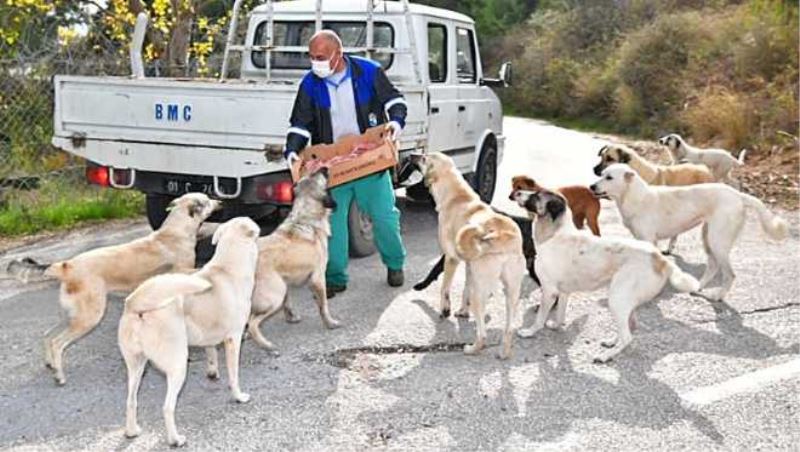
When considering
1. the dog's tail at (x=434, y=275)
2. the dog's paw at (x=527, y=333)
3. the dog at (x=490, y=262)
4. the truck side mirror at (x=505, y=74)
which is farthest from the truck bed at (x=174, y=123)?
the truck side mirror at (x=505, y=74)

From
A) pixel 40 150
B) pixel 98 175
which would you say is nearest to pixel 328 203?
pixel 98 175

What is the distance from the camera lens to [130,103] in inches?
280

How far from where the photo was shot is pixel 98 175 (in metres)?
7.32

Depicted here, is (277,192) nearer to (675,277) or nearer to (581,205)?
(581,205)

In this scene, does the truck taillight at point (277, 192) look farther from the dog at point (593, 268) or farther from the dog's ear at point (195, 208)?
the dog at point (593, 268)

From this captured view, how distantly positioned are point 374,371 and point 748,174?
9.64 m

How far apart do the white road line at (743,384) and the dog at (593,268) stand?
61 cm

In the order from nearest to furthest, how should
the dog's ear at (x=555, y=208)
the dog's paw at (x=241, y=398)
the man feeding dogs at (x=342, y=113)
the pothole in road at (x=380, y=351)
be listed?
the dog's paw at (x=241, y=398), the pothole in road at (x=380, y=351), the dog's ear at (x=555, y=208), the man feeding dogs at (x=342, y=113)

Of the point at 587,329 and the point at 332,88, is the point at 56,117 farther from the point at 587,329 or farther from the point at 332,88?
the point at 587,329

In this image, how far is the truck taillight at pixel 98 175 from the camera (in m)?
7.29

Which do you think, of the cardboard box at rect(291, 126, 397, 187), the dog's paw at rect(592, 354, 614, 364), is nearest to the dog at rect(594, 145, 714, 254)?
the cardboard box at rect(291, 126, 397, 187)

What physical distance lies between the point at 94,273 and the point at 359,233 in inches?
128

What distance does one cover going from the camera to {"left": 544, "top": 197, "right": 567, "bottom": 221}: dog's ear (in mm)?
5496

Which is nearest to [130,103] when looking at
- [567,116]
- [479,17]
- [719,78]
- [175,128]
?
[175,128]
